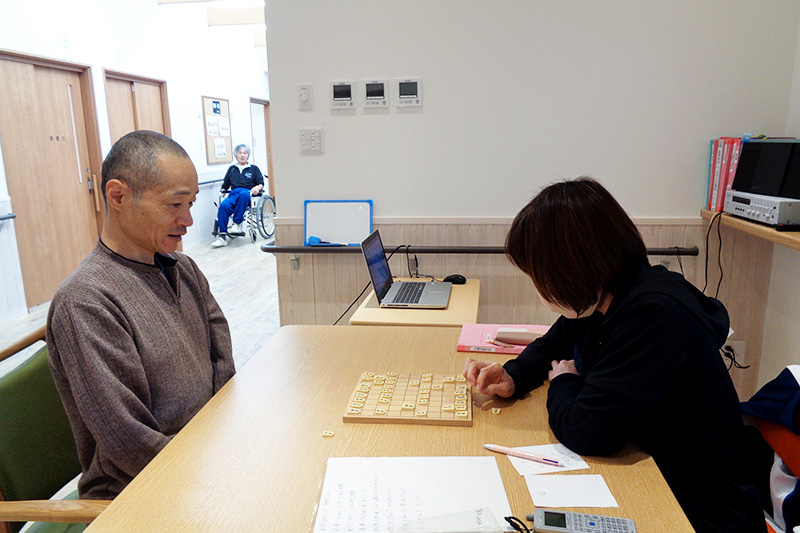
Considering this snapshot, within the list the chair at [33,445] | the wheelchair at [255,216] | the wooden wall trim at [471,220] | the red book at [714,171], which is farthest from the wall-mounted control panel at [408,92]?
the wheelchair at [255,216]

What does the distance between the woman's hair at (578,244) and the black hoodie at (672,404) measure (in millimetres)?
48

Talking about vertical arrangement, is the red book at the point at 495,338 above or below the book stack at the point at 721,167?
below

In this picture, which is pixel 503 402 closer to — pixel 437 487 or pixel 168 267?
pixel 437 487

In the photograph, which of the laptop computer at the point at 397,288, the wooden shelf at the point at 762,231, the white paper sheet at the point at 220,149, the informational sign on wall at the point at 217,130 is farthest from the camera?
the white paper sheet at the point at 220,149

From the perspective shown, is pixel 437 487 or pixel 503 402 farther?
pixel 503 402

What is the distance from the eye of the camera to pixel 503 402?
1.33 m

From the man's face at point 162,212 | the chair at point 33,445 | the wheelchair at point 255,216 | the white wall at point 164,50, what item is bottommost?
the wheelchair at point 255,216

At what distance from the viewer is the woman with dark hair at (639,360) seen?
1028mm

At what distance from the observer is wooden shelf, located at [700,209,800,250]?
196cm

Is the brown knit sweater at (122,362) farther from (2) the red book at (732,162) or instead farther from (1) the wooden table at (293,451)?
(2) the red book at (732,162)

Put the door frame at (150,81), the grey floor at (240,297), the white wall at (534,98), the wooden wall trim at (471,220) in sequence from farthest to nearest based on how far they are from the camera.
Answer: the door frame at (150,81)
the grey floor at (240,297)
the wooden wall trim at (471,220)
the white wall at (534,98)

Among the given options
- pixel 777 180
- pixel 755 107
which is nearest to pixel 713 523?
pixel 777 180

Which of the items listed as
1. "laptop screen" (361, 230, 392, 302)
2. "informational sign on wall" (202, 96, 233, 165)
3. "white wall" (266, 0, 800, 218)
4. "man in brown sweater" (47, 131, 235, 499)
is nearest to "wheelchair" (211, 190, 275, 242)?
"informational sign on wall" (202, 96, 233, 165)

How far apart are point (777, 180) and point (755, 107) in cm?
65
